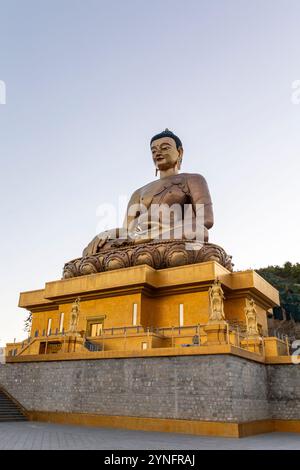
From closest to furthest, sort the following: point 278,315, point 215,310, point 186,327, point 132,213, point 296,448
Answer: point 296,448 → point 215,310 → point 186,327 → point 132,213 → point 278,315

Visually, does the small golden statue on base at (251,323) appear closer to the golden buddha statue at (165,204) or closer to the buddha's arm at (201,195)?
the golden buddha statue at (165,204)

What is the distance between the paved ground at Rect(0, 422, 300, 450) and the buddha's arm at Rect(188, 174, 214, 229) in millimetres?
9374

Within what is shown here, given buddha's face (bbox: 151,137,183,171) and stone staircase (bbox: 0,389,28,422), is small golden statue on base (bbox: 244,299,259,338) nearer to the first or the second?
stone staircase (bbox: 0,389,28,422)

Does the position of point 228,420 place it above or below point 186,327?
below

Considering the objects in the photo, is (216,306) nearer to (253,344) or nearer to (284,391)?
(253,344)

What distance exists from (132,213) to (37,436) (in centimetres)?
1268

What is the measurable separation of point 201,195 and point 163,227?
244 centimetres

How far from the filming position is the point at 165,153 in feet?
64.9

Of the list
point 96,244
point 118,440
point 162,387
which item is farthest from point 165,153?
point 118,440

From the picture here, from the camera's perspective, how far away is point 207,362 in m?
8.94
